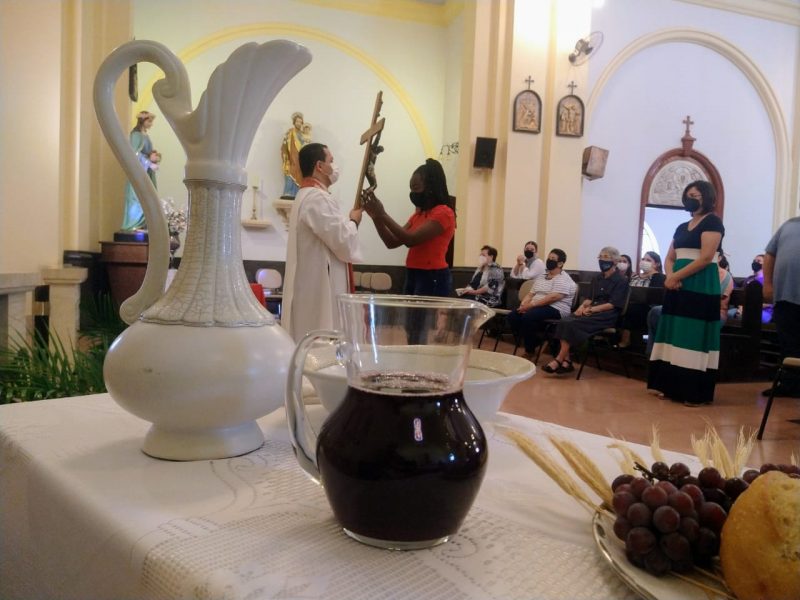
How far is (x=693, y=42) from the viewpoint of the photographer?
8852mm

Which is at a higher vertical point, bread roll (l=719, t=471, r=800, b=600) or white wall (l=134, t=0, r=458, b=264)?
white wall (l=134, t=0, r=458, b=264)

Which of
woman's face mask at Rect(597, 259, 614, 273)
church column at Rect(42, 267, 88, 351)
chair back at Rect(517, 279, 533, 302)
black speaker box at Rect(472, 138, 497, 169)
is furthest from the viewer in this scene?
black speaker box at Rect(472, 138, 497, 169)

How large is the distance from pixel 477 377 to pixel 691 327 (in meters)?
3.60

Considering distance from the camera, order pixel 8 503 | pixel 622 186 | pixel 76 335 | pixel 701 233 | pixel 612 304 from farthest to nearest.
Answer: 1. pixel 622 186
2. pixel 612 304
3. pixel 701 233
4. pixel 76 335
5. pixel 8 503

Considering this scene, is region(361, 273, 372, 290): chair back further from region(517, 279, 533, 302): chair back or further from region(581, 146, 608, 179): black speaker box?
region(581, 146, 608, 179): black speaker box

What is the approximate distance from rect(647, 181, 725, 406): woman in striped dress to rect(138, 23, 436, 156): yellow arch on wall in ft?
19.6

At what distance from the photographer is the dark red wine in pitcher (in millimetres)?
462

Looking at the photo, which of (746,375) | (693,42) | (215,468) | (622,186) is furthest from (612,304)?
(693,42)

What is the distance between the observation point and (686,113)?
8914 millimetres

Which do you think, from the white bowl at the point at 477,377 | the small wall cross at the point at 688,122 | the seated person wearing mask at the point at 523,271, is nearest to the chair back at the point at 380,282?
the seated person wearing mask at the point at 523,271

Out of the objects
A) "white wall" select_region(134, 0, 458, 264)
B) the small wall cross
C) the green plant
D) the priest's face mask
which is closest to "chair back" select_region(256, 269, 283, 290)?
"white wall" select_region(134, 0, 458, 264)

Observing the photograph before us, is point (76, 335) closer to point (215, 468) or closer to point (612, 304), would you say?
point (215, 468)

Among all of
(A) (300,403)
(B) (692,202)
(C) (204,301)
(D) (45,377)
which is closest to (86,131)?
(D) (45,377)

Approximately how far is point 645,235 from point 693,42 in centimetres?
290
